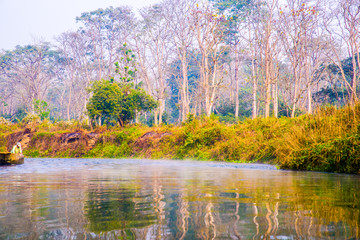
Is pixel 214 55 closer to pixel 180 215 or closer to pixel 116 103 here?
pixel 116 103

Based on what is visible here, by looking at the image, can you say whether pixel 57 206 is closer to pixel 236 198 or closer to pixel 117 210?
pixel 117 210

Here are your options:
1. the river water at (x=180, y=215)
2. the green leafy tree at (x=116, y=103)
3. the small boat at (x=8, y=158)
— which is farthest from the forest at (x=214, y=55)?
the river water at (x=180, y=215)

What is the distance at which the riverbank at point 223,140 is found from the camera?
11.6 metres

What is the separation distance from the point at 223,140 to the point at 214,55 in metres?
15.4

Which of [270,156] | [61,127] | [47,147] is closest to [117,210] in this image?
[270,156]

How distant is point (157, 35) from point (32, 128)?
2237cm

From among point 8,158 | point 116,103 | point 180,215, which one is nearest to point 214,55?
point 116,103

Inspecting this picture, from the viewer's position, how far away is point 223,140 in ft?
72.0

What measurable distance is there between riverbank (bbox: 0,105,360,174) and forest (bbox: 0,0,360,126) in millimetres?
5936

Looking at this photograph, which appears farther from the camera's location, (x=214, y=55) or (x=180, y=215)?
(x=214, y=55)

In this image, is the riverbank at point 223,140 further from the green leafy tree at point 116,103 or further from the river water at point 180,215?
the river water at point 180,215

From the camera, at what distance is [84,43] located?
54.5 metres

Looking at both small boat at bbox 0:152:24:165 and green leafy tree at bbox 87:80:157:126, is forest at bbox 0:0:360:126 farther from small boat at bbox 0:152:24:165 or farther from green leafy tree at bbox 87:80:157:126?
small boat at bbox 0:152:24:165

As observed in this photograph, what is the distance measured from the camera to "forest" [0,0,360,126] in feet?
117
